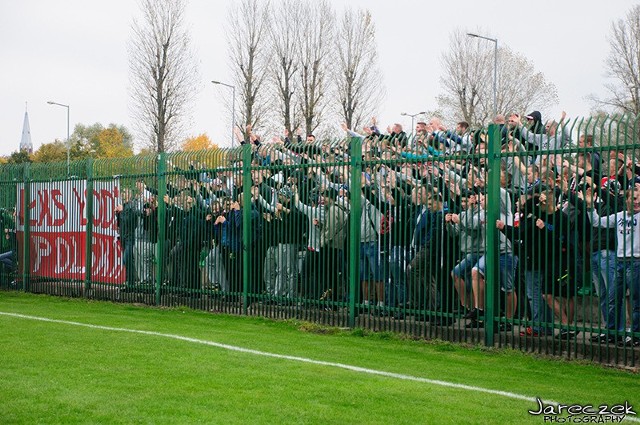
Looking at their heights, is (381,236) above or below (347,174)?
below

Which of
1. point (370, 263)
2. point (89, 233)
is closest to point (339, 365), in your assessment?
point (370, 263)

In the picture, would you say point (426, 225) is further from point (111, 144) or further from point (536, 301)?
point (111, 144)

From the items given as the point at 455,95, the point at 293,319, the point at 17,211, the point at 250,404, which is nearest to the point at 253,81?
the point at 455,95

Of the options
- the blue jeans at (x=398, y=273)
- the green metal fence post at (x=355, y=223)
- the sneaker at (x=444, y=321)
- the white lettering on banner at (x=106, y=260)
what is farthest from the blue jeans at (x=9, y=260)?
the sneaker at (x=444, y=321)

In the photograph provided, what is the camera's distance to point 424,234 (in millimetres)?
12328

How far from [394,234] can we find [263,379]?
14.7ft

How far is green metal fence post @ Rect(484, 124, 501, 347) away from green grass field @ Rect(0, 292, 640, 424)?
1.37 ft

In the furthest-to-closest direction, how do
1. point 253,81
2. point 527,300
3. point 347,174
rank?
point 253,81 < point 347,174 < point 527,300

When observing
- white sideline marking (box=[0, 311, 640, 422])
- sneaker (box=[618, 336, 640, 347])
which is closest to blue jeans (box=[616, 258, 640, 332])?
sneaker (box=[618, 336, 640, 347])

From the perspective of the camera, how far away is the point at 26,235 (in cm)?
2048

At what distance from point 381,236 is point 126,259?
660 centimetres

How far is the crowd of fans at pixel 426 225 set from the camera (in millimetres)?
10344

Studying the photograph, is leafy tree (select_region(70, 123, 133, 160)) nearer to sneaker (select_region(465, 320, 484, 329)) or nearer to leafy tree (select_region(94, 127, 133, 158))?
leafy tree (select_region(94, 127, 133, 158))

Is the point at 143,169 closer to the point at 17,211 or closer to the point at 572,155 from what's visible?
the point at 17,211
